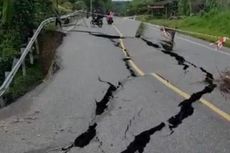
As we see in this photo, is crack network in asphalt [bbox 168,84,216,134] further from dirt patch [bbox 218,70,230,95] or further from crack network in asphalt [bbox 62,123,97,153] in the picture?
crack network in asphalt [bbox 62,123,97,153]

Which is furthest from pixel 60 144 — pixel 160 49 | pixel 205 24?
pixel 205 24

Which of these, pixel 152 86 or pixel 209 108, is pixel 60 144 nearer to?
pixel 209 108

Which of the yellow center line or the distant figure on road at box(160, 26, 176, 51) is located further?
the distant figure on road at box(160, 26, 176, 51)

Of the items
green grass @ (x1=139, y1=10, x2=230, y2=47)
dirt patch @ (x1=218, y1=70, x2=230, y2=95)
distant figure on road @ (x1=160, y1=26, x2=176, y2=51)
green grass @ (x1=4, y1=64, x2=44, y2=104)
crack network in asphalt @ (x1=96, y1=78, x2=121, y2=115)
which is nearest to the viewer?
crack network in asphalt @ (x1=96, y1=78, x2=121, y2=115)

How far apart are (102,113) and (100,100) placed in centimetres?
130

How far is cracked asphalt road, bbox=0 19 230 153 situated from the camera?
7.54 meters

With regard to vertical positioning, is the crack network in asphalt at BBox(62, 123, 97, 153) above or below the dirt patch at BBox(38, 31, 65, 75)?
above

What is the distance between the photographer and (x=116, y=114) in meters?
9.42

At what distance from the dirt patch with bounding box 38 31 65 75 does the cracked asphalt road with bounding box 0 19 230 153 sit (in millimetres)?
931

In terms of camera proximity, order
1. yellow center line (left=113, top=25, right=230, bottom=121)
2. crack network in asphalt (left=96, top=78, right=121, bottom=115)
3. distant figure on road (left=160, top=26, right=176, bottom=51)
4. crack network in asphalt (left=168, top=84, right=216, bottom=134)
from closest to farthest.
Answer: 1. crack network in asphalt (left=168, top=84, right=216, bottom=134)
2. yellow center line (left=113, top=25, right=230, bottom=121)
3. crack network in asphalt (left=96, top=78, right=121, bottom=115)
4. distant figure on road (left=160, top=26, right=176, bottom=51)

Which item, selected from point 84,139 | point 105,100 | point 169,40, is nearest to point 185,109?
point 105,100

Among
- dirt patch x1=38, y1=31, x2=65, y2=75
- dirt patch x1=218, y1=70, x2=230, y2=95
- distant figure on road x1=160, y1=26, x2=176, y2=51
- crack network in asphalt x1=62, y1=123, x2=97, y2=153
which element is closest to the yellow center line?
dirt patch x1=218, y1=70, x2=230, y2=95

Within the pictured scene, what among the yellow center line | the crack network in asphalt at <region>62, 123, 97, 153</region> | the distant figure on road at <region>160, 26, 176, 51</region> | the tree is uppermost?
the tree

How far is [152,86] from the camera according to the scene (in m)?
12.4
